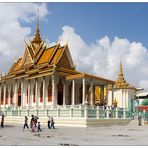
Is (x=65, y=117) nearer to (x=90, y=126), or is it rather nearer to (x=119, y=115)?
(x=90, y=126)

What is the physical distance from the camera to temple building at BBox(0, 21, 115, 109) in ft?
120

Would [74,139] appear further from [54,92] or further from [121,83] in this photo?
[121,83]

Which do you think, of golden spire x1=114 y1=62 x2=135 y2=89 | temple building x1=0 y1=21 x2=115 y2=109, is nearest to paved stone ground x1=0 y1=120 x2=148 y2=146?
temple building x1=0 y1=21 x2=115 y2=109

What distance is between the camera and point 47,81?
127 feet

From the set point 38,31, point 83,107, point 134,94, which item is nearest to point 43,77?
point 83,107

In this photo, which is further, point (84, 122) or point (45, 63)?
point (45, 63)

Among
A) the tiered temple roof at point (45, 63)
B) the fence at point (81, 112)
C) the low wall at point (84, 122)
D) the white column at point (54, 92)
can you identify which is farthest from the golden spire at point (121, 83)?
the low wall at point (84, 122)

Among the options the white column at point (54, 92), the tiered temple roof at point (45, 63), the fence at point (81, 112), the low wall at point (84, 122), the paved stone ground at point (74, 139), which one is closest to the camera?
the paved stone ground at point (74, 139)

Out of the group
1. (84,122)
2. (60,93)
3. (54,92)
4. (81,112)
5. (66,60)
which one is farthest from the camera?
(66,60)

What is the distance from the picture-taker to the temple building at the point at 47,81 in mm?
36719

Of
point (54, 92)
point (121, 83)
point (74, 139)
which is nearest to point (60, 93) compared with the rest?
point (54, 92)

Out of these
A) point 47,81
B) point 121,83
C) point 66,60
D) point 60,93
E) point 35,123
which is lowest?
point 35,123

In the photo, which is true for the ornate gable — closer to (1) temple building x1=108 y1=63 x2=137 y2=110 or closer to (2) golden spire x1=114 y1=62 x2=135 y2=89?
(1) temple building x1=108 y1=63 x2=137 y2=110

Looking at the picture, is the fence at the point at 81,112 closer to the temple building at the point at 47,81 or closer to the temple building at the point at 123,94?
the temple building at the point at 47,81
